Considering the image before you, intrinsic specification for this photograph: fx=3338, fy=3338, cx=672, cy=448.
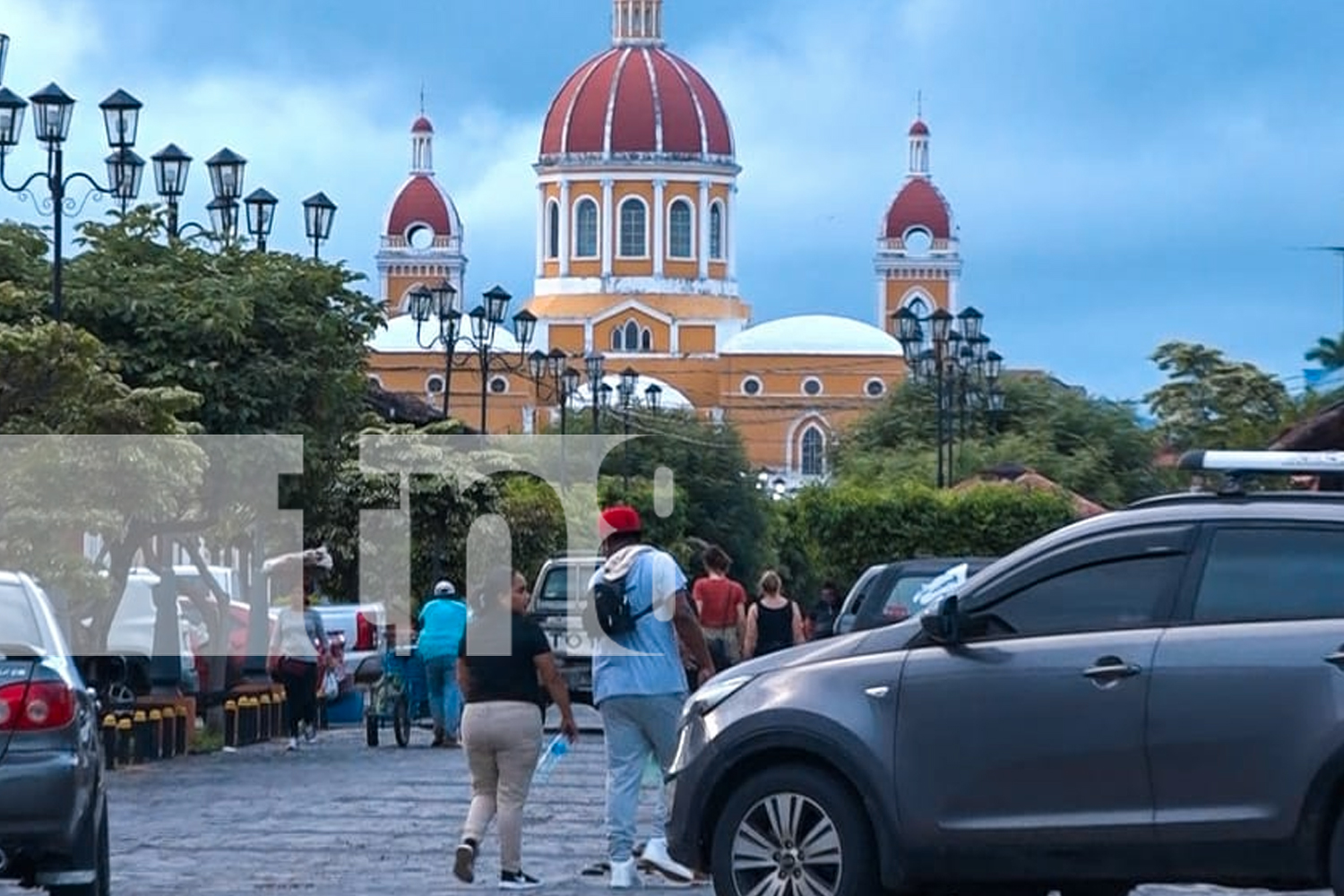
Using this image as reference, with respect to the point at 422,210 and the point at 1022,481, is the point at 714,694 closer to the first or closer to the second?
the point at 1022,481

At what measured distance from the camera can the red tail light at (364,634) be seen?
144 feet

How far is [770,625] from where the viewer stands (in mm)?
25797

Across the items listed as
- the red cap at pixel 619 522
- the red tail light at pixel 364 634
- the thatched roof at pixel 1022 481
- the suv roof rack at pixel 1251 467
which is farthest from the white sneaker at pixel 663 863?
the thatched roof at pixel 1022 481

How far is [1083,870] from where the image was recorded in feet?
39.7

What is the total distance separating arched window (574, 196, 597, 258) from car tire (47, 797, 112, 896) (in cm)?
15089

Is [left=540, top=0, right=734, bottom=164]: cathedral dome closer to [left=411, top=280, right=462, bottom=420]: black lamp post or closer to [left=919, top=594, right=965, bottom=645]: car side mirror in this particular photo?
[left=411, top=280, right=462, bottom=420]: black lamp post

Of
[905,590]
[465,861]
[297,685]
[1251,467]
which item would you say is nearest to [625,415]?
[297,685]

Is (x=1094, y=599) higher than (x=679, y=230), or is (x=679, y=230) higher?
(x=679, y=230)

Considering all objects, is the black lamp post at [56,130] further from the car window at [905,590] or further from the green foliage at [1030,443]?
the green foliage at [1030,443]

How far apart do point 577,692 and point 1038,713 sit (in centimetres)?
2173

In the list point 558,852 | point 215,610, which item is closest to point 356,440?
point 215,610

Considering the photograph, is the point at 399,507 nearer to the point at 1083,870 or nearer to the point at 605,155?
the point at 1083,870

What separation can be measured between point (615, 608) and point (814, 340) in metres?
142

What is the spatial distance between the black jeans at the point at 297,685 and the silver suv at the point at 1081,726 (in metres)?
19.1
